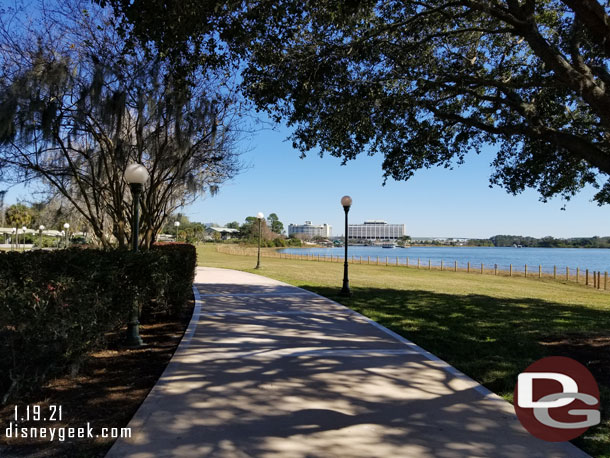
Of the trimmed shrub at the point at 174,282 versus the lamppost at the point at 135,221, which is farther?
the trimmed shrub at the point at 174,282

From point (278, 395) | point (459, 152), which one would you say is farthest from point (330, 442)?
point (459, 152)

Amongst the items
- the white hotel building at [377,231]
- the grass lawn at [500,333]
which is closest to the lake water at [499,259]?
the grass lawn at [500,333]

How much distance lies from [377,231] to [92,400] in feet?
549

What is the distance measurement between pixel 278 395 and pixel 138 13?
5.44m

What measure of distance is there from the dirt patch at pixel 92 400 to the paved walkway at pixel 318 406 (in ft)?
0.76

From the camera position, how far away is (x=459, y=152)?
1100 cm

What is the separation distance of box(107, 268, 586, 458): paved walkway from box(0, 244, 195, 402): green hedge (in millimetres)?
1053

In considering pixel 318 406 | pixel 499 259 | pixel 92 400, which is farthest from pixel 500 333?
pixel 499 259

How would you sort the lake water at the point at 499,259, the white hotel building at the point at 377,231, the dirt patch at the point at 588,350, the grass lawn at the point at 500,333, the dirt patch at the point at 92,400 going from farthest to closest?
the white hotel building at the point at 377,231 < the lake water at the point at 499,259 < the dirt patch at the point at 588,350 < the grass lawn at the point at 500,333 < the dirt patch at the point at 92,400

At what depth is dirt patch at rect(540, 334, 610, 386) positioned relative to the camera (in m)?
5.08

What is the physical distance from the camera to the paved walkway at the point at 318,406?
121 inches

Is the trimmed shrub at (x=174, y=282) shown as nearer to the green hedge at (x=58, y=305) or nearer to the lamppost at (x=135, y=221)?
the lamppost at (x=135, y=221)

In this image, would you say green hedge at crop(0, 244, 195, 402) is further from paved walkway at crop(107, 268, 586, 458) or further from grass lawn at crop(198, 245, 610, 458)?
grass lawn at crop(198, 245, 610, 458)

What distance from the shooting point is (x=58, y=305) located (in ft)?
13.0
